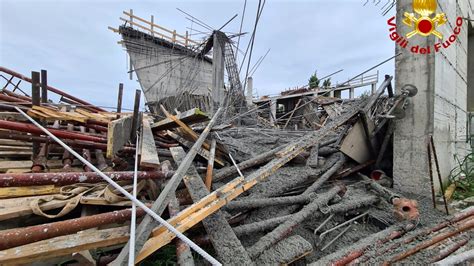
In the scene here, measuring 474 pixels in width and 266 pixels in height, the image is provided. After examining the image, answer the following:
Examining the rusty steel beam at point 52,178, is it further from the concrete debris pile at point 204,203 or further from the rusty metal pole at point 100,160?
the rusty metal pole at point 100,160

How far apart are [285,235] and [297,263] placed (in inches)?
8.2

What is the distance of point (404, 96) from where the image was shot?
289 centimetres

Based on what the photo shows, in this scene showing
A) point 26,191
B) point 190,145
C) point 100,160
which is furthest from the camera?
point 190,145

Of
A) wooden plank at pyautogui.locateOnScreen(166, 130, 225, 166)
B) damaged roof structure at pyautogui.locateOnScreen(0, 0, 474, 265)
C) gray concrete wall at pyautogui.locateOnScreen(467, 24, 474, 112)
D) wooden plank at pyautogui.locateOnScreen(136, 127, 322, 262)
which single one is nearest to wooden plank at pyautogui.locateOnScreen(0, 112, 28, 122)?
damaged roof structure at pyautogui.locateOnScreen(0, 0, 474, 265)

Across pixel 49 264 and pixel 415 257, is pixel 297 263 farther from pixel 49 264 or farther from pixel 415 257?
pixel 49 264

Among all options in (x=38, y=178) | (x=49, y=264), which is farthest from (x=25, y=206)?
(x=49, y=264)

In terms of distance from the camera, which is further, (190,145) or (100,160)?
(190,145)

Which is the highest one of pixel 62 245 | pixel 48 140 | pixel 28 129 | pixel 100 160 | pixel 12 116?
pixel 12 116

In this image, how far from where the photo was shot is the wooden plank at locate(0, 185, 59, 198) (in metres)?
1.82

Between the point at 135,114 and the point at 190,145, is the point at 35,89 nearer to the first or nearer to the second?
the point at 135,114

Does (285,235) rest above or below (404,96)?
below

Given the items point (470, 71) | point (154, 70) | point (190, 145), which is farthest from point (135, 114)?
point (154, 70)

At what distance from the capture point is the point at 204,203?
171cm

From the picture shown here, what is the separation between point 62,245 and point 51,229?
107 mm
